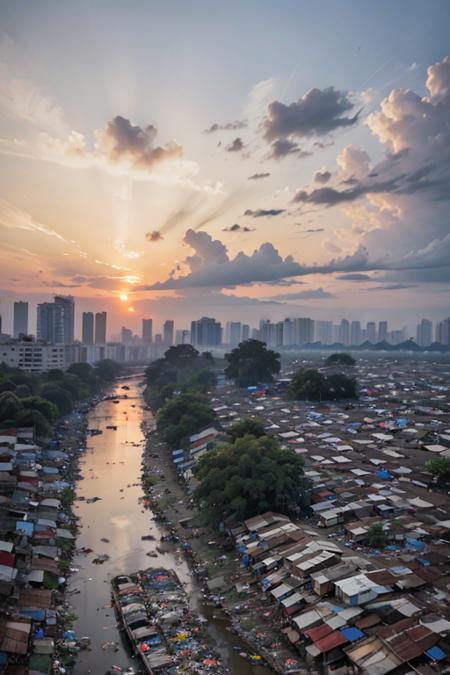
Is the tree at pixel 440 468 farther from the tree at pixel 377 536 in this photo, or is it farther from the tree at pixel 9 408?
the tree at pixel 9 408

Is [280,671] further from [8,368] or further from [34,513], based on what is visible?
[8,368]

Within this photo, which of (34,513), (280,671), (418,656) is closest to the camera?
(418,656)

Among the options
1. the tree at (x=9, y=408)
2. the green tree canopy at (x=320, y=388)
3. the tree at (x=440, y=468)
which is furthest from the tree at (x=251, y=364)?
the tree at (x=440, y=468)

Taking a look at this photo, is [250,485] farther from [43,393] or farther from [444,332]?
[444,332]

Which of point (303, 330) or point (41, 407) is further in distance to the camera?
point (303, 330)

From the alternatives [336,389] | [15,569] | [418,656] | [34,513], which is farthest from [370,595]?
[336,389]

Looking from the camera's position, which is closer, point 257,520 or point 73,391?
point 257,520

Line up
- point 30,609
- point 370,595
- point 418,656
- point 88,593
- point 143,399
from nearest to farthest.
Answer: point 418,656 → point 370,595 → point 30,609 → point 88,593 → point 143,399

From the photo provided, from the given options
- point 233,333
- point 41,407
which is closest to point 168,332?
point 233,333
